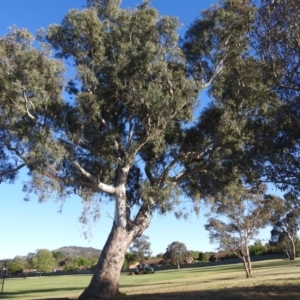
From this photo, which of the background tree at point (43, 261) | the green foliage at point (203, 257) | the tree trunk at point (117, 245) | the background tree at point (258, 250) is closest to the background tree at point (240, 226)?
the tree trunk at point (117, 245)

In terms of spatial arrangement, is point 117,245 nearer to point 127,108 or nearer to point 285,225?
point 127,108

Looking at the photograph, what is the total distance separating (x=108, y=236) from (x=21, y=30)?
10.3 metres

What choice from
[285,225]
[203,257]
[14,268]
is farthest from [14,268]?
[285,225]

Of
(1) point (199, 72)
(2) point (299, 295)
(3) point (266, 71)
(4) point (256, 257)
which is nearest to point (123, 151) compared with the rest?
(1) point (199, 72)

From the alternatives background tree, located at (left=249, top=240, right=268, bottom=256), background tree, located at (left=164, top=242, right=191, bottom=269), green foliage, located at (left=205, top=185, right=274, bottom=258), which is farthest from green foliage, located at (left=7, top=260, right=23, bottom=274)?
green foliage, located at (left=205, top=185, right=274, bottom=258)

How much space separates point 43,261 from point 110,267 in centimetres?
12177

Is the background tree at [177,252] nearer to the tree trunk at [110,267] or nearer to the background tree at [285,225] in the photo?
the background tree at [285,225]

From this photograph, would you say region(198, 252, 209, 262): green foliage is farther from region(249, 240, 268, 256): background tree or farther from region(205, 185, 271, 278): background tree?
region(205, 185, 271, 278): background tree

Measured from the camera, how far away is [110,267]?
21.0 m

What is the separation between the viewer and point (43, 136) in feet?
63.4

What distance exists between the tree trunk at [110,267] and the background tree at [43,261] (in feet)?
396

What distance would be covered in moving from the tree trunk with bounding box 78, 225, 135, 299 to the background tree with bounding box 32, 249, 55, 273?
396 ft

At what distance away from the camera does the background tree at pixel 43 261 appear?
13491 cm

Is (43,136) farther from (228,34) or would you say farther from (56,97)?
(228,34)
